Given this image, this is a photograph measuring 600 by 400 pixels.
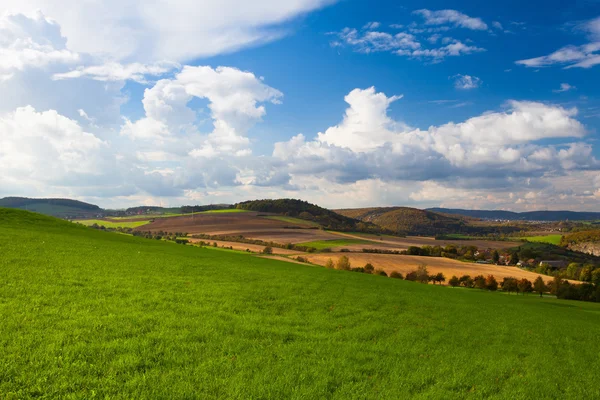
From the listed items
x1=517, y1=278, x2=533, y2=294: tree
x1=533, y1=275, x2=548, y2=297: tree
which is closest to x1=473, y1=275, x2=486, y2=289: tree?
x1=517, y1=278, x2=533, y2=294: tree

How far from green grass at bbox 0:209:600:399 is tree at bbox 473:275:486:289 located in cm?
6662

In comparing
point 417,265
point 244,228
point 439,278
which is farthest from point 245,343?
point 244,228

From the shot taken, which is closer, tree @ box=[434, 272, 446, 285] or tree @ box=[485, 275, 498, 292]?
tree @ box=[485, 275, 498, 292]

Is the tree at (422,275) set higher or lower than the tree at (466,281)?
higher

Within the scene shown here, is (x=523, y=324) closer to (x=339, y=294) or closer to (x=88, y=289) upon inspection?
(x=339, y=294)

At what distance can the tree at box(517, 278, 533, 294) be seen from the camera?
84875 mm

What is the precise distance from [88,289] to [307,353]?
10.7 m

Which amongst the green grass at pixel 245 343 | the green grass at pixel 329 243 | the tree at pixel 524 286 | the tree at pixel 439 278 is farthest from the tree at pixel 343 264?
the green grass at pixel 245 343

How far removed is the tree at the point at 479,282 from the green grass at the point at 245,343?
219ft

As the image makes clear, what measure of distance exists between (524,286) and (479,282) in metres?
10.6

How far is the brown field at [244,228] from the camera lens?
131 meters

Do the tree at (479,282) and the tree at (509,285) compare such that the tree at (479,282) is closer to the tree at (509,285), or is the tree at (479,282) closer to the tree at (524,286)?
the tree at (509,285)

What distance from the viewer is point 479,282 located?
84812 mm

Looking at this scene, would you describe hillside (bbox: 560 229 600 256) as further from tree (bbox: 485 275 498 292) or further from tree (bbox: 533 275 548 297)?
tree (bbox: 485 275 498 292)
